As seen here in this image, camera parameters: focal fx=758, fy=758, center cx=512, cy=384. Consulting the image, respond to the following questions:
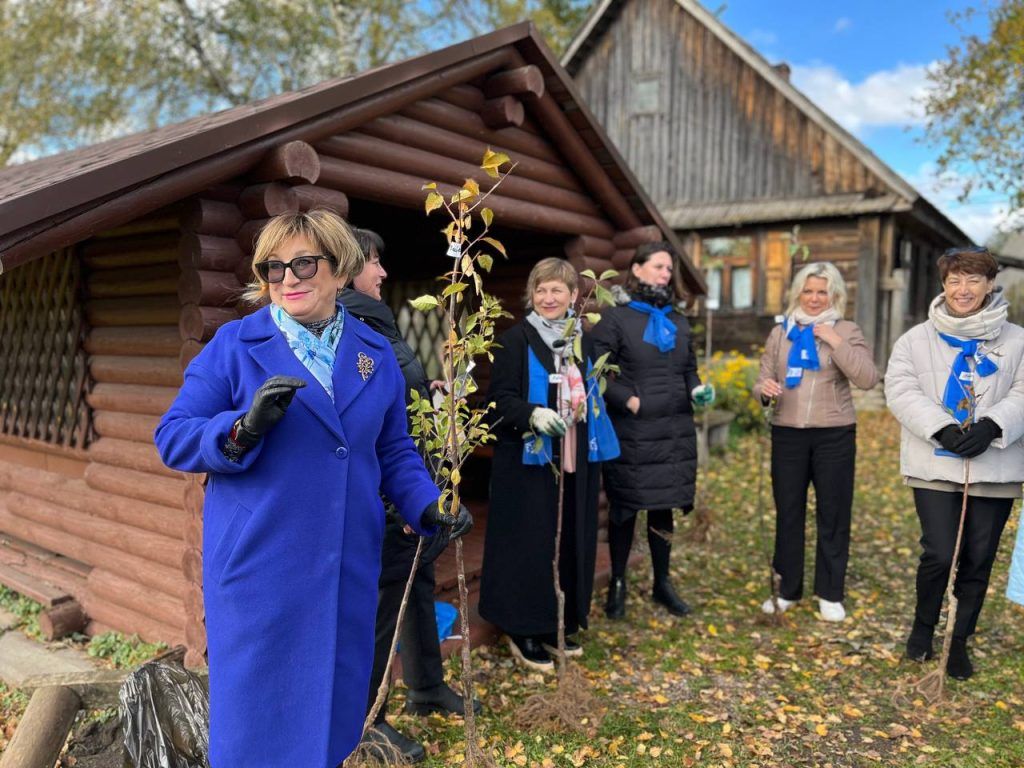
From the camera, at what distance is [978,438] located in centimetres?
369

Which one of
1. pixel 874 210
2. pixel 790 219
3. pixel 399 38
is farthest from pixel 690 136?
pixel 399 38

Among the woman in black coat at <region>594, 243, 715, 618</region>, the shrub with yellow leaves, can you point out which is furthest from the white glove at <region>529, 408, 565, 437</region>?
the shrub with yellow leaves

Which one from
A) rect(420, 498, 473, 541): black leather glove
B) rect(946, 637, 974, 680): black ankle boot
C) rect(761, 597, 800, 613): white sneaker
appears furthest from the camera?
rect(761, 597, 800, 613): white sneaker

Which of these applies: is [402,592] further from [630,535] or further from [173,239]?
[173,239]

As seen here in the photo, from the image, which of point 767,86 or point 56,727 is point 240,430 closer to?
point 56,727

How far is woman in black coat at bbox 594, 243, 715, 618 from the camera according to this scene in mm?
4672

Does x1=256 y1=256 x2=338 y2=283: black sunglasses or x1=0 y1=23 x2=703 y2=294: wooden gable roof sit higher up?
x1=0 y1=23 x2=703 y2=294: wooden gable roof

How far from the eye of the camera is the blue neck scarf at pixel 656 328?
4.70 meters

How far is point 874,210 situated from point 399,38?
11683mm

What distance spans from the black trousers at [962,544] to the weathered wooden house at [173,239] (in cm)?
276

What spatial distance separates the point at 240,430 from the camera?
193cm

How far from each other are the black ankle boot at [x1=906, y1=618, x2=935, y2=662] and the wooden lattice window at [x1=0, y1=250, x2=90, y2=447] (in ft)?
17.4

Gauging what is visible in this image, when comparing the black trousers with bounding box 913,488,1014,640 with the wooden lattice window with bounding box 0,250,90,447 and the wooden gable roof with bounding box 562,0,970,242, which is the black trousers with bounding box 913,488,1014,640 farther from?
the wooden gable roof with bounding box 562,0,970,242

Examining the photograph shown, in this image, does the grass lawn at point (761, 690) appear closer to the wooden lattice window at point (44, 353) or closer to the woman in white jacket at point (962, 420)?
the woman in white jacket at point (962, 420)
